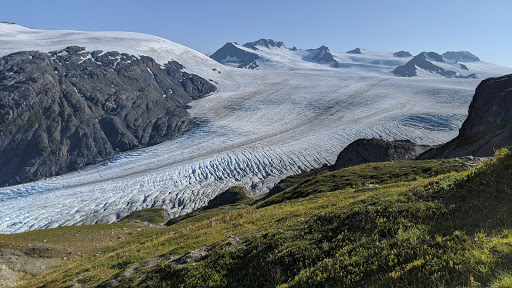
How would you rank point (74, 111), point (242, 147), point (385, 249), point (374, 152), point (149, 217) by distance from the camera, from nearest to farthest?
point (385, 249), point (374, 152), point (149, 217), point (242, 147), point (74, 111)

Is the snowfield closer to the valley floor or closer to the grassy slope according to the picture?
the valley floor

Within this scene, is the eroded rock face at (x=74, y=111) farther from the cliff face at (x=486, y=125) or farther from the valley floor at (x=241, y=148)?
the cliff face at (x=486, y=125)

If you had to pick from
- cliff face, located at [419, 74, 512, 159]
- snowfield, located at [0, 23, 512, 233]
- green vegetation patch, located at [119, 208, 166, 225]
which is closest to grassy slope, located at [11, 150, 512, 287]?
cliff face, located at [419, 74, 512, 159]

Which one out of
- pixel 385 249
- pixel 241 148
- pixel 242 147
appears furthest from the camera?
pixel 242 147

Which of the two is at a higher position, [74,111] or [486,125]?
[486,125]

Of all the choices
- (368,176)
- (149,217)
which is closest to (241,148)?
(149,217)

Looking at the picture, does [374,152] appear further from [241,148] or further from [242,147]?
[242,147]

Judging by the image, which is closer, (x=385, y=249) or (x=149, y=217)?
(x=385, y=249)
